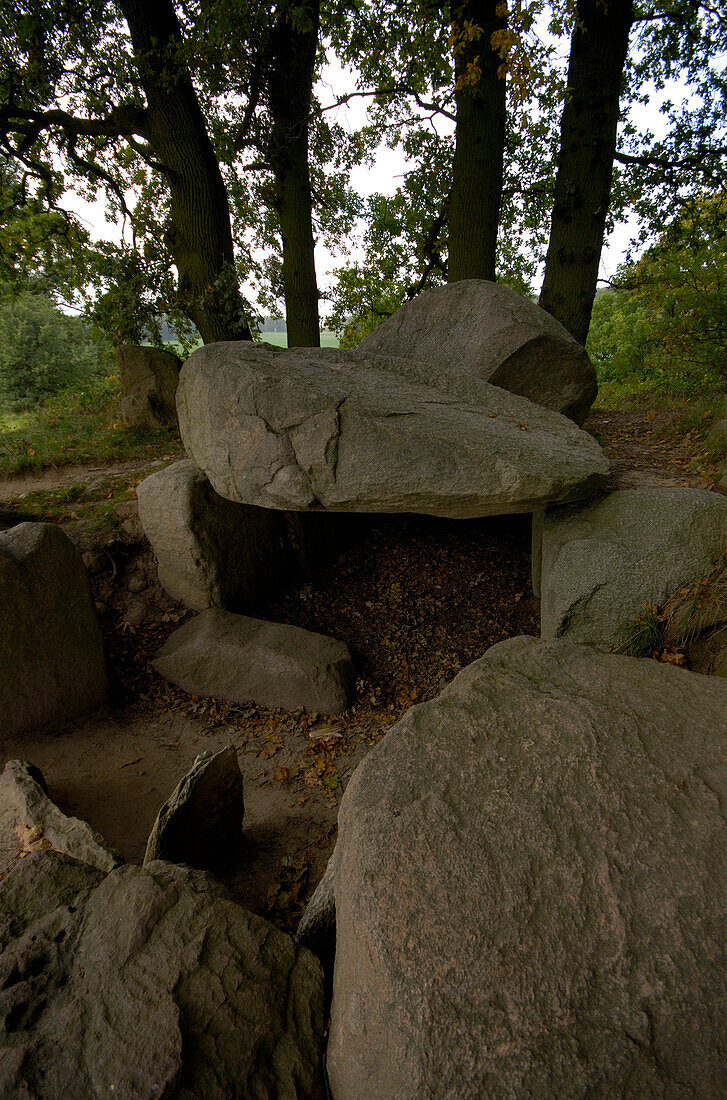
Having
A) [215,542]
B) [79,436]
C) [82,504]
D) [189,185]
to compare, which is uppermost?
[189,185]

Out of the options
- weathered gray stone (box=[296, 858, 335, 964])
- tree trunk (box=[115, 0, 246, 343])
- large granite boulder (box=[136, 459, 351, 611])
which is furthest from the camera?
tree trunk (box=[115, 0, 246, 343])

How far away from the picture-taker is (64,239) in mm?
7762

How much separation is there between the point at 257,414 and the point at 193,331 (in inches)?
220

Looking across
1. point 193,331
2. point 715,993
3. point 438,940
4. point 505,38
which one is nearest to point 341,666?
point 438,940

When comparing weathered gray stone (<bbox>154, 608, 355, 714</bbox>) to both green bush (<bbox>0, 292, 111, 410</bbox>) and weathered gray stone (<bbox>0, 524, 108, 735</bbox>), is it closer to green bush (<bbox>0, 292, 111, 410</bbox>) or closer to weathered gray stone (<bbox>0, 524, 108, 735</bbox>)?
weathered gray stone (<bbox>0, 524, 108, 735</bbox>)

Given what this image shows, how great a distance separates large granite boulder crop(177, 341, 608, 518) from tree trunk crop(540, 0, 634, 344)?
3.35 metres

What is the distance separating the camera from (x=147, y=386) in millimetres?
8156

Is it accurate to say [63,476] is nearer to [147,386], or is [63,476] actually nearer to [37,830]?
[147,386]

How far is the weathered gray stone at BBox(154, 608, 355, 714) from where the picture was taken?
4266 mm

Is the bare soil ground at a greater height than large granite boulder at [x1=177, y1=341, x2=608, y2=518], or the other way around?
large granite boulder at [x1=177, y1=341, x2=608, y2=518]

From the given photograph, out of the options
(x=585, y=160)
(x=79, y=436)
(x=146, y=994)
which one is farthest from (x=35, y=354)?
(x=146, y=994)

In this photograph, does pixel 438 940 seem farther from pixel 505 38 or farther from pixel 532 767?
pixel 505 38

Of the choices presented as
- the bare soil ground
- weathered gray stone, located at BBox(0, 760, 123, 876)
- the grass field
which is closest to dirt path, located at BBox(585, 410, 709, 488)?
the bare soil ground

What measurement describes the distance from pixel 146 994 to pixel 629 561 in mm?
3077
